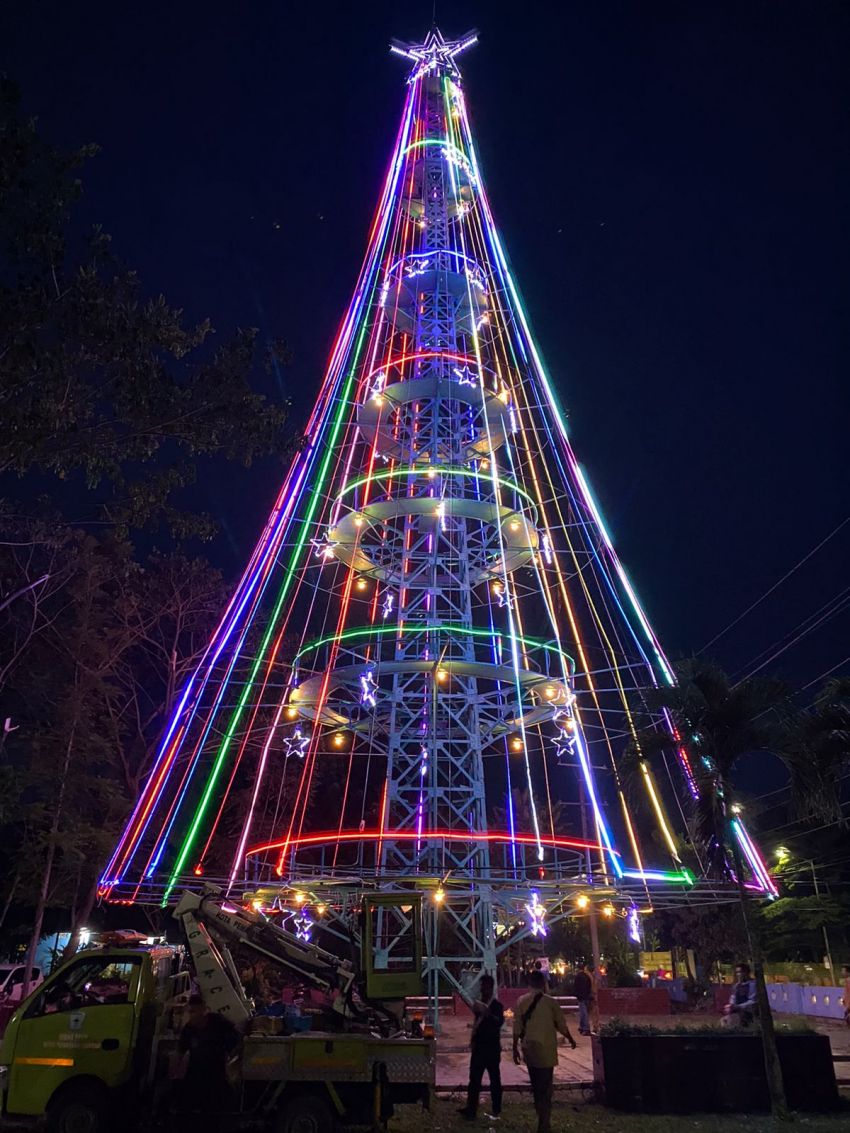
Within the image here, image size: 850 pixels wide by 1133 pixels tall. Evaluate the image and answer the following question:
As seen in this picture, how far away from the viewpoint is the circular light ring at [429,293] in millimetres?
25609

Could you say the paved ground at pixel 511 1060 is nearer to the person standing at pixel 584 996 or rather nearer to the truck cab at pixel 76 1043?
the person standing at pixel 584 996

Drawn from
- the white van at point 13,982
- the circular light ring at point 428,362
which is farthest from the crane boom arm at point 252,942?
the circular light ring at point 428,362

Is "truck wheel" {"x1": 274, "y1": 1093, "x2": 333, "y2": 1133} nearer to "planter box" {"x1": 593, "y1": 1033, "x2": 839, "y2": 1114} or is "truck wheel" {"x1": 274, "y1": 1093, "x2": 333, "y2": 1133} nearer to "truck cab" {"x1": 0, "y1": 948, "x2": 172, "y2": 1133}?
"truck cab" {"x1": 0, "y1": 948, "x2": 172, "y2": 1133}

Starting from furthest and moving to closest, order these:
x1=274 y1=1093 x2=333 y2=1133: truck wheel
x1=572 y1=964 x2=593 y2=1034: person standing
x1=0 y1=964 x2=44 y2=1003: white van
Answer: x1=0 y1=964 x2=44 y2=1003: white van, x1=572 y1=964 x2=593 y2=1034: person standing, x1=274 y1=1093 x2=333 y2=1133: truck wheel

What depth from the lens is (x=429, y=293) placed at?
26047 mm

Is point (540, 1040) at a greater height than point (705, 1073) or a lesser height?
greater

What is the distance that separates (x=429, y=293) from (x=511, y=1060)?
2082 centimetres

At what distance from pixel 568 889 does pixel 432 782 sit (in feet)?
12.0

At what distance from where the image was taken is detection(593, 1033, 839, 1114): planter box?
1105cm

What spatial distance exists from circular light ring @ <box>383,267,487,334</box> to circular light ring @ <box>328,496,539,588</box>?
6.92m

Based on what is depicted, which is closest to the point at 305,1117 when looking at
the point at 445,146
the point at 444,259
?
the point at 444,259

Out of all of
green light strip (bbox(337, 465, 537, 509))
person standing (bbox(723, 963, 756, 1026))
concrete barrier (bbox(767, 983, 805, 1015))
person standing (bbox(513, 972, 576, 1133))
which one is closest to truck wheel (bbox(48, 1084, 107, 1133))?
person standing (bbox(513, 972, 576, 1133))

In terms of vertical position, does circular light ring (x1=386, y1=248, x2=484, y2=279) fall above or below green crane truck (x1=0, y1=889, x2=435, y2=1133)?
above

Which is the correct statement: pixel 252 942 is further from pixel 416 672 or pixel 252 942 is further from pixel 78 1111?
pixel 416 672
